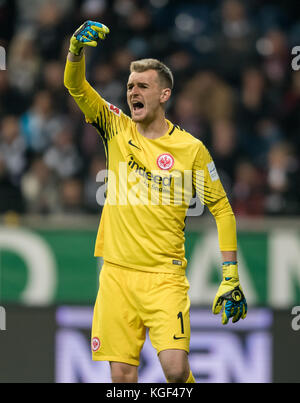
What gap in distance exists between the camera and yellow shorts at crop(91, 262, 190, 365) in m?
5.11

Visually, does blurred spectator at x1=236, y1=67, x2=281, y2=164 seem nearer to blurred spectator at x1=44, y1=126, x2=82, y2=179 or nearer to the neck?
blurred spectator at x1=44, y1=126, x2=82, y2=179

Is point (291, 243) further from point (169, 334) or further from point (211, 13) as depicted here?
point (211, 13)

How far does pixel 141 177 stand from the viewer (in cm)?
529

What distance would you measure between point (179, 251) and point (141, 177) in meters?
0.52

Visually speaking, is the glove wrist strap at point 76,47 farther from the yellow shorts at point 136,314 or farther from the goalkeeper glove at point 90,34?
the yellow shorts at point 136,314

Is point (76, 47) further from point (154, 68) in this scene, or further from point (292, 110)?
point (292, 110)

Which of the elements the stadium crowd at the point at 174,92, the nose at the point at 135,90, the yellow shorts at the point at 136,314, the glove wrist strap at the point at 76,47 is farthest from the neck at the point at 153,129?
the stadium crowd at the point at 174,92

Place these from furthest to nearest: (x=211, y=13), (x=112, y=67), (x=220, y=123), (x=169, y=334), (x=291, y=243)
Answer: (x=211, y=13) < (x=112, y=67) < (x=220, y=123) < (x=291, y=243) < (x=169, y=334)

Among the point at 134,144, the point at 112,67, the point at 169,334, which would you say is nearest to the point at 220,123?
the point at 112,67

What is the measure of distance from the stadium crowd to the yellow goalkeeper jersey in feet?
8.39

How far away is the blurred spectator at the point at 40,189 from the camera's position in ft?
26.5

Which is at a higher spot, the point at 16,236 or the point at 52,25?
the point at 52,25

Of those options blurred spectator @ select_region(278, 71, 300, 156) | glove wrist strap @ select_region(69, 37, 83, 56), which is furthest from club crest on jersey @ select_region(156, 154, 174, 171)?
blurred spectator @ select_region(278, 71, 300, 156)

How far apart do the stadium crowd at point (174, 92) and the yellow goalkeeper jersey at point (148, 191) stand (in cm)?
256
